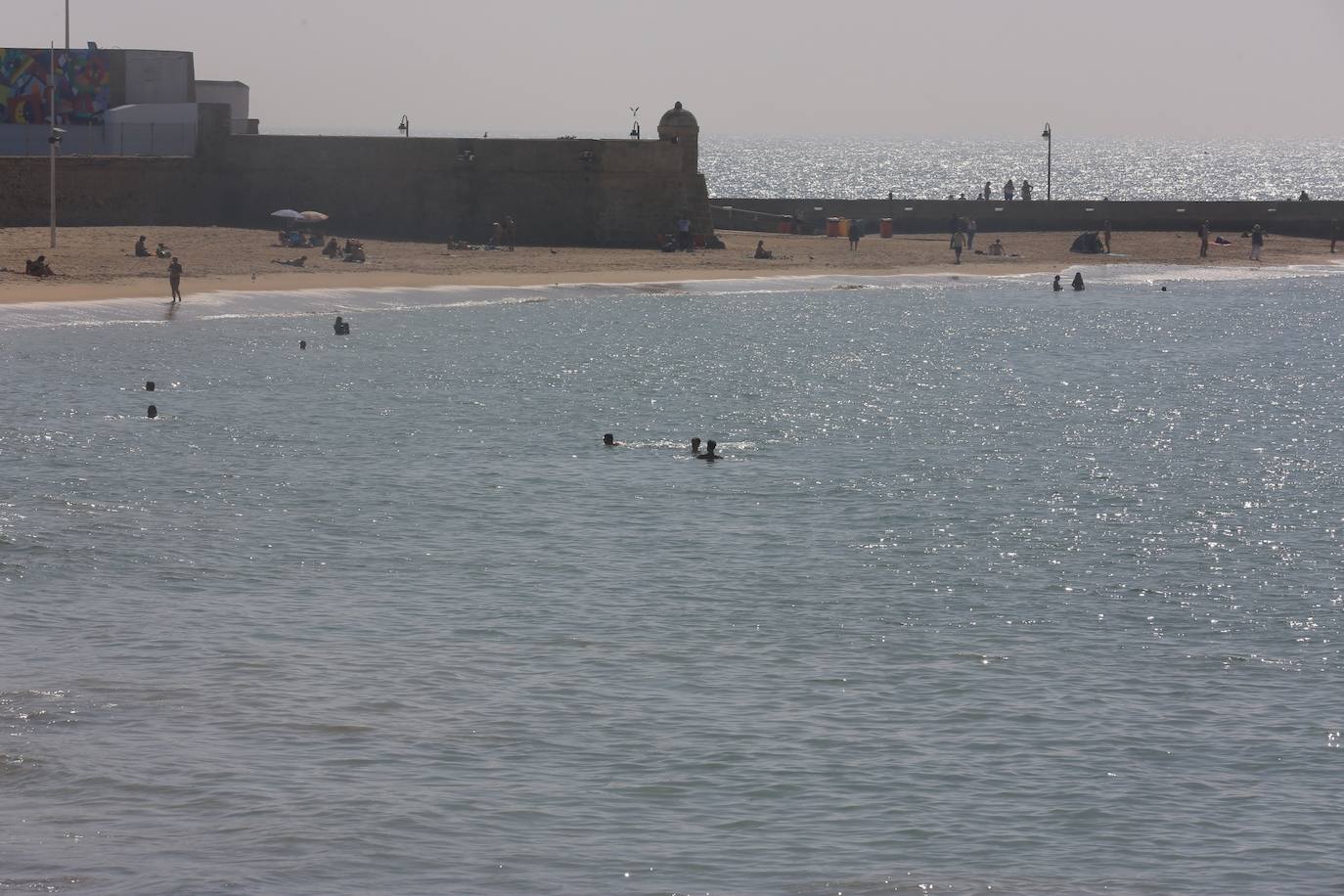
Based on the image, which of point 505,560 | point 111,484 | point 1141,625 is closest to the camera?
point 1141,625

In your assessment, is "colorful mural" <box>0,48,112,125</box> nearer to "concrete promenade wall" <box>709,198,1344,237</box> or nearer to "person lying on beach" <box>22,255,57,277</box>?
"person lying on beach" <box>22,255,57,277</box>

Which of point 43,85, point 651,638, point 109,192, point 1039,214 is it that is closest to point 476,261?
point 109,192

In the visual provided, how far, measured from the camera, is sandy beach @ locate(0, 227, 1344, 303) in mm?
44406

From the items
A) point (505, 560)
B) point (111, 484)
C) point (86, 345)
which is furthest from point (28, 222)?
point (505, 560)

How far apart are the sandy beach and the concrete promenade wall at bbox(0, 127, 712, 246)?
1.18 m

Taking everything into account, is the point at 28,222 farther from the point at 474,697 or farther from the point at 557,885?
the point at 557,885

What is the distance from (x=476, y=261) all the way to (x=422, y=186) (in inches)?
186

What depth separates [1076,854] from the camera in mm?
11312

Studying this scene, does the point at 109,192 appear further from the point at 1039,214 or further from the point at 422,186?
the point at 1039,214

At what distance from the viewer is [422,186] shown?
5422cm

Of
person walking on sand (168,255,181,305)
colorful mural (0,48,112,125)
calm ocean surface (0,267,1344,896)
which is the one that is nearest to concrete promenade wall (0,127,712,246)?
colorful mural (0,48,112,125)

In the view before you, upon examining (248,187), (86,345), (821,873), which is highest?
(248,187)

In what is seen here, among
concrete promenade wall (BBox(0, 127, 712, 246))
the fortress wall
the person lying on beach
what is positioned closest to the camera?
the person lying on beach

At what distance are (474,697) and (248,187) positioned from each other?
43.6 metres
